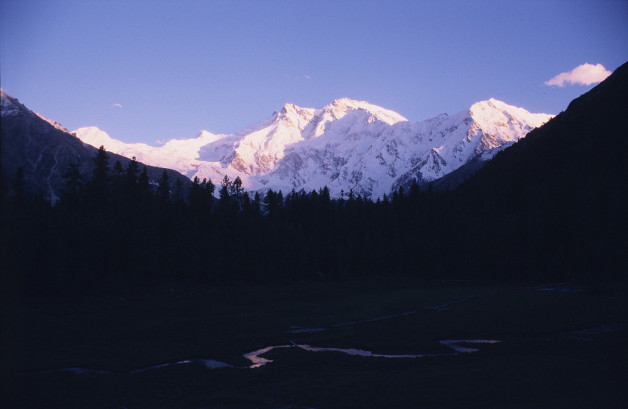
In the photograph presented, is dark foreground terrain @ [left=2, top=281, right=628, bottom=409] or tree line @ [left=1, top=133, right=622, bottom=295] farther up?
tree line @ [left=1, top=133, right=622, bottom=295]

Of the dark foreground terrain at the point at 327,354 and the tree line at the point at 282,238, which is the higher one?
the tree line at the point at 282,238

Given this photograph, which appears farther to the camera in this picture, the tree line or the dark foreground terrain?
the tree line

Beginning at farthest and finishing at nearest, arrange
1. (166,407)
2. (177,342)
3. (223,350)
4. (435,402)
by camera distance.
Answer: (177,342) < (223,350) < (166,407) < (435,402)

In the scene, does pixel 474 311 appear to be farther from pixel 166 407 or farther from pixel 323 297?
pixel 166 407

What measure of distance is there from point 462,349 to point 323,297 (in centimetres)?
4194

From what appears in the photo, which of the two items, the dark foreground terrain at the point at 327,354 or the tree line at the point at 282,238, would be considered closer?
the dark foreground terrain at the point at 327,354

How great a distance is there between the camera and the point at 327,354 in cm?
3173

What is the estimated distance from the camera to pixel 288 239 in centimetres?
10231

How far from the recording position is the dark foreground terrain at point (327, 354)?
20625 mm

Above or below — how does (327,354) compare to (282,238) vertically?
below

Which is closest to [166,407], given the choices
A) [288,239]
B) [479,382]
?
[479,382]

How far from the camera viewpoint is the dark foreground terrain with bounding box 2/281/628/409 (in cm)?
2062

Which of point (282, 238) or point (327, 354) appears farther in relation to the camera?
point (282, 238)

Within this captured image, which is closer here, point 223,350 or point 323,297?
point 223,350
